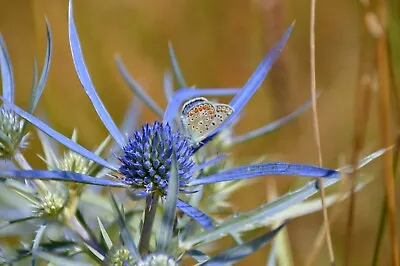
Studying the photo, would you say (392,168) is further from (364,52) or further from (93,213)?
(93,213)

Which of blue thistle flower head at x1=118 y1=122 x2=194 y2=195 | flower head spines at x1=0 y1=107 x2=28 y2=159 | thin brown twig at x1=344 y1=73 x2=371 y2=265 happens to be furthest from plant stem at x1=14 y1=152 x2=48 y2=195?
thin brown twig at x1=344 y1=73 x2=371 y2=265

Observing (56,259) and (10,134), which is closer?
(56,259)

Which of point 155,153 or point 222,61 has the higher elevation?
point 222,61

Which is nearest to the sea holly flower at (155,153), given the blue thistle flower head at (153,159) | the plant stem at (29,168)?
the blue thistle flower head at (153,159)

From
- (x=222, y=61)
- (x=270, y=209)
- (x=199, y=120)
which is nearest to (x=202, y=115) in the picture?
(x=199, y=120)

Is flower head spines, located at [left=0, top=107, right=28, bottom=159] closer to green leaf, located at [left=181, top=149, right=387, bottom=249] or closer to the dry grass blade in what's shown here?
green leaf, located at [left=181, top=149, right=387, bottom=249]

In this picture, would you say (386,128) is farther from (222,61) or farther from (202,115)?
(222,61)

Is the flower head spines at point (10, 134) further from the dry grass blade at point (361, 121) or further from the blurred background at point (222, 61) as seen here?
the blurred background at point (222, 61)
